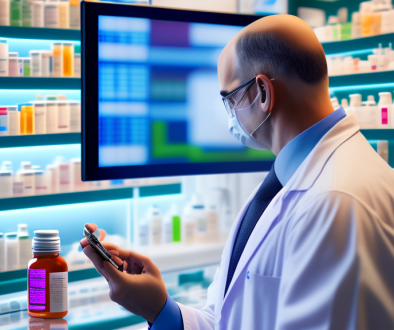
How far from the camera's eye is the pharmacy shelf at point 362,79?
3.60 m

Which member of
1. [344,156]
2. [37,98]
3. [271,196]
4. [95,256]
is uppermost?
[37,98]

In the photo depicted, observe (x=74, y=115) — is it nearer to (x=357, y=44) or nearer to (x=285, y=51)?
(x=285, y=51)

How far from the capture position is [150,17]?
1.47 m

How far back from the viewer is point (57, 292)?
1473 mm

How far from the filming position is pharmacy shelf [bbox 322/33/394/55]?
3631 millimetres

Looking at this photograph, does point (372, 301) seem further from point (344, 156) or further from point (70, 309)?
point (70, 309)

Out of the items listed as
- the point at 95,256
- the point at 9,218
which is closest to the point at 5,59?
the point at 9,218

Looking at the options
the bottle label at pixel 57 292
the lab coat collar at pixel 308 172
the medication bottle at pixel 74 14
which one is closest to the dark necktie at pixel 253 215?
the lab coat collar at pixel 308 172

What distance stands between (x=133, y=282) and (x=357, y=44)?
3.52 metres

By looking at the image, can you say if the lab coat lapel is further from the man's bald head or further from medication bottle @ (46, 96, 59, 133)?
medication bottle @ (46, 96, 59, 133)

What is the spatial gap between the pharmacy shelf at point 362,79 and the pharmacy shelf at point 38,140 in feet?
8.03

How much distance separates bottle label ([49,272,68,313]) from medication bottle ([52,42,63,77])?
5.86 feet

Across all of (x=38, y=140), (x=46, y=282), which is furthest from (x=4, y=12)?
(x=46, y=282)

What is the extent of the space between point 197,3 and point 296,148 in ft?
9.28
